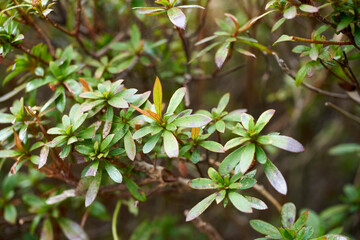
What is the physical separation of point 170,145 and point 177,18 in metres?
0.31

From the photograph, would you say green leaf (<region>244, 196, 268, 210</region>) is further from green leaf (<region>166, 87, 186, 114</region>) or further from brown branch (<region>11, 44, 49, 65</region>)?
brown branch (<region>11, 44, 49, 65</region>)

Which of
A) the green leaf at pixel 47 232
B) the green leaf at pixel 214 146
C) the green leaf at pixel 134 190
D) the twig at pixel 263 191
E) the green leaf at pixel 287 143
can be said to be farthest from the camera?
the green leaf at pixel 47 232

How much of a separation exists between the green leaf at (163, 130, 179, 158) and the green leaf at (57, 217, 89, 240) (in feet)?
2.04

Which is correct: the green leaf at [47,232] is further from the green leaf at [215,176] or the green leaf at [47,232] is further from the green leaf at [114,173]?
the green leaf at [215,176]

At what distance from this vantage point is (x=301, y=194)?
2422 millimetres

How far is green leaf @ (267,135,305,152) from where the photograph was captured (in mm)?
731

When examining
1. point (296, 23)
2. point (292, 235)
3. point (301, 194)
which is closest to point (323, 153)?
point (301, 194)

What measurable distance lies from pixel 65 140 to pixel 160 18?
2.84 ft

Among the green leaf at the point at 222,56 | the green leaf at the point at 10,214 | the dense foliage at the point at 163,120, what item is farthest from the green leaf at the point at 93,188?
the green leaf at the point at 10,214

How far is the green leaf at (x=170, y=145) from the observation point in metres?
0.76

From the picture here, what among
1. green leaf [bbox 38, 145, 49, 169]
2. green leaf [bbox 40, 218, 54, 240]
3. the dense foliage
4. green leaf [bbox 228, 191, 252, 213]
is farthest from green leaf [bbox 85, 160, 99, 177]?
green leaf [bbox 40, 218, 54, 240]

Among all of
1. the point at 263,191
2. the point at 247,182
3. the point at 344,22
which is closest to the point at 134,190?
the point at 247,182

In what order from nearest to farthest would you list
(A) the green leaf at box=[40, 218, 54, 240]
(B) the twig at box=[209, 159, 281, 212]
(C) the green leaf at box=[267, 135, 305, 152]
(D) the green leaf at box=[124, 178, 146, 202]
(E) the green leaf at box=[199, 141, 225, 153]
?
(C) the green leaf at box=[267, 135, 305, 152]
(E) the green leaf at box=[199, 141, 225, 153]
(D) the green leaf at box=[124, 178, 146, 202]
(B) the twig at box=[209, 159, 281, 212]
(A) the green leaf at box=[40, 218, 54, 240]

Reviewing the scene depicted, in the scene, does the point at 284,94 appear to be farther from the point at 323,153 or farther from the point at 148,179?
the point at 148,179
